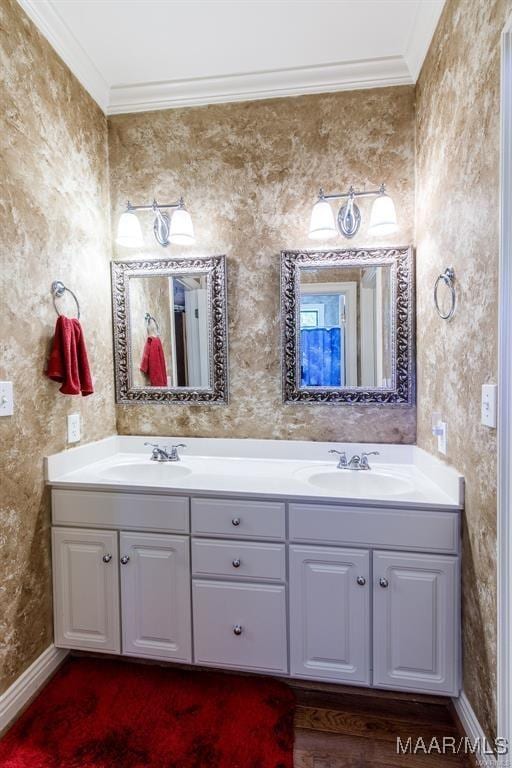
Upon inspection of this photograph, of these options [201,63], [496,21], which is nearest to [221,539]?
[496,21]

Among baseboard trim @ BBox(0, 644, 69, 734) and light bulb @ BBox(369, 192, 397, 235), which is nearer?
baseboard trim @ BBox(0, 644, 69, 734)

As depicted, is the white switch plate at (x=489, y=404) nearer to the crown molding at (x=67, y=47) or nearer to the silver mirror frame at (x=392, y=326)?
the silver mirror frame at (x=392, y=326)

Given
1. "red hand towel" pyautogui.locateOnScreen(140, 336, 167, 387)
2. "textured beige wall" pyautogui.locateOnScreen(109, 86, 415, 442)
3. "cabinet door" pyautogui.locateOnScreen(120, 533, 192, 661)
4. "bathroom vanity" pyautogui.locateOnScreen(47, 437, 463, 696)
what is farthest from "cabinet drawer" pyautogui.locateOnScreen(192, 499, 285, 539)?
"red hand towel" pyautogui.locateOnScreen(140, 336, 167, 387)

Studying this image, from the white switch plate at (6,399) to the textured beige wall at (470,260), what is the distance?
161cm

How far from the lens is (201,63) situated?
1.87 m

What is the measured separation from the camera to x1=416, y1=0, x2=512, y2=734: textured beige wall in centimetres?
116

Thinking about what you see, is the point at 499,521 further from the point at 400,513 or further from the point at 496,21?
the point at 496,21

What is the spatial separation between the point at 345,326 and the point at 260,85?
1251mm

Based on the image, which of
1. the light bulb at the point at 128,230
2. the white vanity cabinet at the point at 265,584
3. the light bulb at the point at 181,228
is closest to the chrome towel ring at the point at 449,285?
the white vanity cabinet at the point at 265,584

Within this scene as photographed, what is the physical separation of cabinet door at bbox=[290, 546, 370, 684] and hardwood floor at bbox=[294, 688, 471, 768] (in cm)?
14

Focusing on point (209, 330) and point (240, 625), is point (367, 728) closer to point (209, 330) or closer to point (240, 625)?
point (240, 625)

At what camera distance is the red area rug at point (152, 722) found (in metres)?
1.34

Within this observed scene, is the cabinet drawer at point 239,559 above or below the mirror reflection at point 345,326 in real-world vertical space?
below

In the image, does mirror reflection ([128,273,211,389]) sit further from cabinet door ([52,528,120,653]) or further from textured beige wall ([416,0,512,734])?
textured beige wall ([416,0,512,734])
